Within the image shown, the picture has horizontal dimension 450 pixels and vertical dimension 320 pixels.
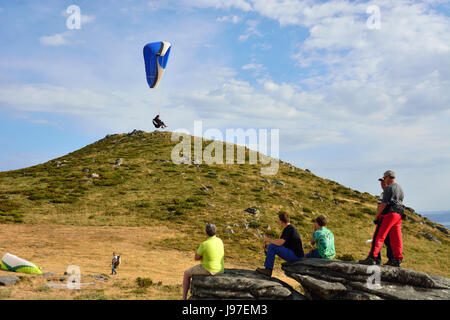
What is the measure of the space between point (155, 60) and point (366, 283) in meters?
21.4

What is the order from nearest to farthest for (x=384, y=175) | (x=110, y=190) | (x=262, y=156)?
1. (x=384, y=175)
2. (x=110, y=190)
3. (x=262, y=156)

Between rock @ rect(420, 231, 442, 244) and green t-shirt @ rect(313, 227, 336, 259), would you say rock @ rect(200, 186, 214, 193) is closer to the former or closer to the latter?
rock @ rect(420, 231, 442, 244)

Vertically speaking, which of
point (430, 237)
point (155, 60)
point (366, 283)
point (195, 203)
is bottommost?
point (430, 237)

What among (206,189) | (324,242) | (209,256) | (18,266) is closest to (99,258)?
(18,266)

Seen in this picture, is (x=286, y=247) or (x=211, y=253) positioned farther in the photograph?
(x=286, y=247)

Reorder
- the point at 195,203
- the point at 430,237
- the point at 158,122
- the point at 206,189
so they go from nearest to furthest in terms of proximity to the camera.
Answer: the point at 158,122, the point at 195,203, the point at 430,237, the point at 206,189

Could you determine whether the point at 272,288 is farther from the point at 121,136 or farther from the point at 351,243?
the point at 121,136

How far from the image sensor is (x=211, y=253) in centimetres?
826

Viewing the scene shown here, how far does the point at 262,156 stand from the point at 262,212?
35212mm

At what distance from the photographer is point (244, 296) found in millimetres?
8273

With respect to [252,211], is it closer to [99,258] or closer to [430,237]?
[99,258]

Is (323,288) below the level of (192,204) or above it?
below
